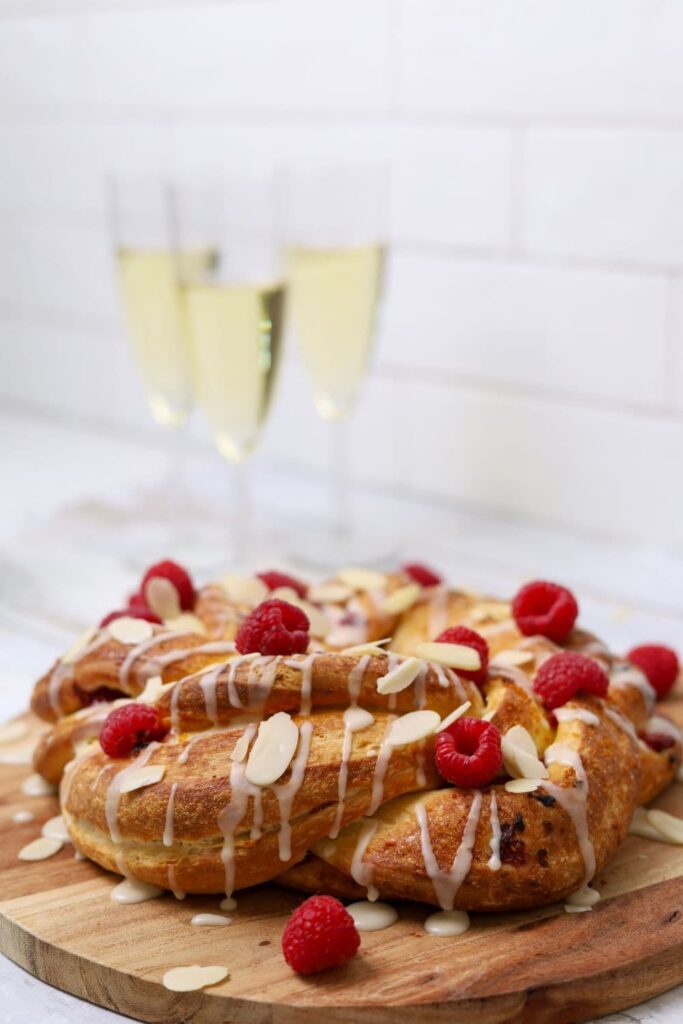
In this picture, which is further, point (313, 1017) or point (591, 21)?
point (591, 21)

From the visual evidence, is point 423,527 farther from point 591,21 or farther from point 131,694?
point 131,694

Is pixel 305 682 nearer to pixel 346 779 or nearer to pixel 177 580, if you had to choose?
pixel 346 779

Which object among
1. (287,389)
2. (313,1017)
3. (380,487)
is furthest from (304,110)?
(313,1017)

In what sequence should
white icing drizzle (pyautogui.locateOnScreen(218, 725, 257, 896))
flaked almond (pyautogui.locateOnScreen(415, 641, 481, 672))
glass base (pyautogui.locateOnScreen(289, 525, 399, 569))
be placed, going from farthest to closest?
glass base (pyautogui.locateOnScreen(289, 525, 399, 569)), flaked almond (pyautogui.locateOnScreen(415, 641, 481, 672)), white icing drizzle (pyautogui.locateOnScreen(218, 725, 257, 896))

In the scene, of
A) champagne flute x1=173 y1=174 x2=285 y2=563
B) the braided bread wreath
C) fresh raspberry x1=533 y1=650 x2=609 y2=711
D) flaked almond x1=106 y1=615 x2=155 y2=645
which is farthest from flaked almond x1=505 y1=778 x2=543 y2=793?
champagne flute x1=173 y1=174 x2=285 y2=563

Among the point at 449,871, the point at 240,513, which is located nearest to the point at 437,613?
the point at 449,871

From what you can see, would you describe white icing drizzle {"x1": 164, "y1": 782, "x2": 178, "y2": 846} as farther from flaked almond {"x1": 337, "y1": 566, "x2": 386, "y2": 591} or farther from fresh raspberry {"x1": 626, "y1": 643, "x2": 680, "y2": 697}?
fresh raspberry {"x1": 626, "y1": 643, "x2": 680, "y2": 697}
